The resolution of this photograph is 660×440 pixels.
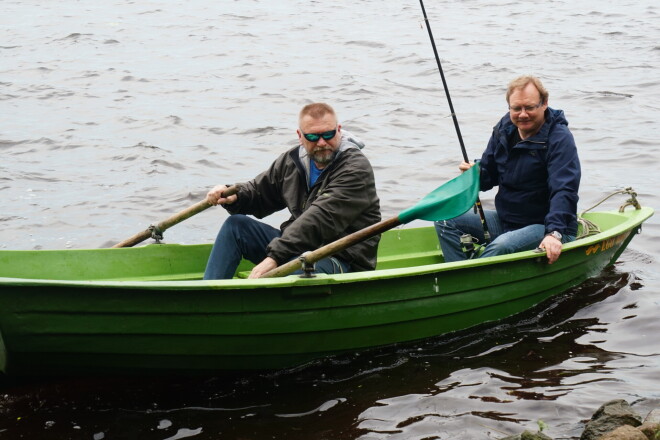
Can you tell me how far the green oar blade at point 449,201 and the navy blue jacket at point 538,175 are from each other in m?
0.58

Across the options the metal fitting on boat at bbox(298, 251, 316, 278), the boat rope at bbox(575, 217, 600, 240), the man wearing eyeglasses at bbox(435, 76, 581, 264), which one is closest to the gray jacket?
the metal fitting on boat at bbox(298, 251, 316, 278)

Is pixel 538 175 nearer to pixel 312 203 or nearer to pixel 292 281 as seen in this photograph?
pixel 312 203

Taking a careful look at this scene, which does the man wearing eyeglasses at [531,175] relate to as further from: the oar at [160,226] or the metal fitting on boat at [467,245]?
the oar at [160,226]

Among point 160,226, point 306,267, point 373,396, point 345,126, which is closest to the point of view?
point 306,267

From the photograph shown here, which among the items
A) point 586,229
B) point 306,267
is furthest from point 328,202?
point 586,229

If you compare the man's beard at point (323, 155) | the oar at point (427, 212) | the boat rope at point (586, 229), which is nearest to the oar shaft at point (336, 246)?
the oar at point (427, 212)

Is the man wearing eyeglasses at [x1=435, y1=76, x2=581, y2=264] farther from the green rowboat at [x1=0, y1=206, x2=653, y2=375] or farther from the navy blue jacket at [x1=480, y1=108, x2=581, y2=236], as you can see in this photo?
the green rowboat at [x1=0, y1=206, x2=653, y2=375]

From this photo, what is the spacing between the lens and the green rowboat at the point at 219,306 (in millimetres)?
4750

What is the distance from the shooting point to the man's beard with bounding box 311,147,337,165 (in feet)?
18.5

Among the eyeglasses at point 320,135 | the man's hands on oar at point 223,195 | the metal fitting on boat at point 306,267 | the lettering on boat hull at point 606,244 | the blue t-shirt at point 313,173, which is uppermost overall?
the eyeglasses at point 320,135

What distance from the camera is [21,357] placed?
4832mm

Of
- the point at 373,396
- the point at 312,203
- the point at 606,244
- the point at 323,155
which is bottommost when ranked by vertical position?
the point at 373,396

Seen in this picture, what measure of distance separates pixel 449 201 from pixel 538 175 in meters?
0.98

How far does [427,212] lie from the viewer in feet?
18.2
